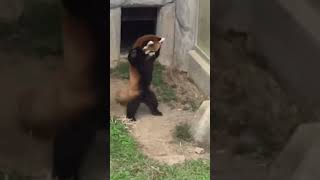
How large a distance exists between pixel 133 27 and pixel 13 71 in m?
1.76

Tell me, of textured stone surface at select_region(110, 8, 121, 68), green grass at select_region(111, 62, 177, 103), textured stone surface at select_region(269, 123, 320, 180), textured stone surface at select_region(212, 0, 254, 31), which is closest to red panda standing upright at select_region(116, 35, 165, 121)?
green grass at select_region(111, 62, 177, 103)

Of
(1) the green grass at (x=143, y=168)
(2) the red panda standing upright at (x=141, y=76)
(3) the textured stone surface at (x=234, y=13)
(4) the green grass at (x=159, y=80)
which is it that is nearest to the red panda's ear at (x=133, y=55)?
(2) the red panda standing upright at (x=141, y=76)

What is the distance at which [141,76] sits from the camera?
312cm

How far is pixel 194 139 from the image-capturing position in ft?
9.45

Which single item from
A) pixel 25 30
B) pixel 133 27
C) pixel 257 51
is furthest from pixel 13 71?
pixel 133 27

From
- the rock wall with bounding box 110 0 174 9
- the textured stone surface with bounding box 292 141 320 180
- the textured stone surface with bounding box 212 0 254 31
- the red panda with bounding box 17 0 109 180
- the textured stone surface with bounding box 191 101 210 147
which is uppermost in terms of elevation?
the textured stone surface with bounding box 212 0 254 31

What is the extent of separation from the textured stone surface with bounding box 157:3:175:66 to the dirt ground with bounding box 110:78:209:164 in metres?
0.31

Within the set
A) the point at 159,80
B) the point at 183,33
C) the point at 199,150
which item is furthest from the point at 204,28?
the point at 199,150

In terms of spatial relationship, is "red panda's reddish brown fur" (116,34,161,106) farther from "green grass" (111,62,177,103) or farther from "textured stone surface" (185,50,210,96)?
"textured stone surface" (185,50,210,96)

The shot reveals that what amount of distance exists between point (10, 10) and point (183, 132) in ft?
4.55

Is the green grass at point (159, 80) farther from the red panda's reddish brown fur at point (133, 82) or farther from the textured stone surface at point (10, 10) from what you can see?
the textured stone surface at point (10, 10)

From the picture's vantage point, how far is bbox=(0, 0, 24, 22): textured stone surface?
1.70 meters

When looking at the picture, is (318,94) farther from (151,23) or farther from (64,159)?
(151,23)

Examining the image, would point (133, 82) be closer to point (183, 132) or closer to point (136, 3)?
point (183, 132)
